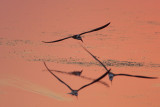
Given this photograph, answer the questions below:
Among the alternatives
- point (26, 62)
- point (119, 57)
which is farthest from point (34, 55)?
point (119, 57)

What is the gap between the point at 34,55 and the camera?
6.17 feet

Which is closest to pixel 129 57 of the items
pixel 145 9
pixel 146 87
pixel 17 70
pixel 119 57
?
pixel 119 57

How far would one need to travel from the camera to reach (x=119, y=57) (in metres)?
1.91

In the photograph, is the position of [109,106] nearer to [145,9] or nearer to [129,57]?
[129,57]

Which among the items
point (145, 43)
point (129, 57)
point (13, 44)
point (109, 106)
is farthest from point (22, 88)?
point (145, 43)

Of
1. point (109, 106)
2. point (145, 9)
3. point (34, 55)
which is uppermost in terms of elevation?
point (145, 9)

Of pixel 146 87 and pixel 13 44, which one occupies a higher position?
pixel 13 44

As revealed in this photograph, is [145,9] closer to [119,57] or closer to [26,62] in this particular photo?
[119,57]

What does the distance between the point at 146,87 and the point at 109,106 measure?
287 mm

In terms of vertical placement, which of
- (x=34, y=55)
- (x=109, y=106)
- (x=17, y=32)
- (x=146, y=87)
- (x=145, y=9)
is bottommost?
(x=109, y=106)

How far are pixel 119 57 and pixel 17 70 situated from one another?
0.70 m

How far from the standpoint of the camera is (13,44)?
6.19ft

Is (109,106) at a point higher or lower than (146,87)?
lower

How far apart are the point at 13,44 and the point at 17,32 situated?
0.28 ft
